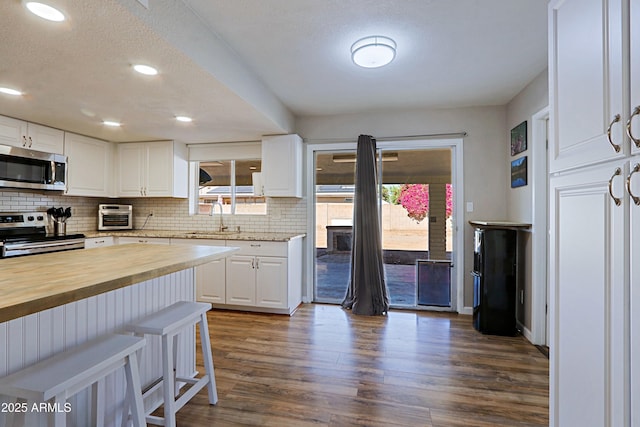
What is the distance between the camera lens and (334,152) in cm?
400

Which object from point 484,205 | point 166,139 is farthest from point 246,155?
point 484,205

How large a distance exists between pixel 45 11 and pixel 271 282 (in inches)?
110

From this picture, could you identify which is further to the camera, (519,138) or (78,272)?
(519,138)

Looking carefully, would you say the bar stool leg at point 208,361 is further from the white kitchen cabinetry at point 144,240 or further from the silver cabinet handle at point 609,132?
the white kitchen cabinetry at point 144,240

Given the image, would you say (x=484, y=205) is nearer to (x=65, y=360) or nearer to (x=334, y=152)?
(x=334, y=152)

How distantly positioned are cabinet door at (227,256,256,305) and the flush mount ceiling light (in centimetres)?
235

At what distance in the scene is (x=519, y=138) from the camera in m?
3.09

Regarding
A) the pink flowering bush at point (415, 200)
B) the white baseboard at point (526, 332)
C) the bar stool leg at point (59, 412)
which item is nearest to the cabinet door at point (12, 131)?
the bar stool leg at point (59, 412)

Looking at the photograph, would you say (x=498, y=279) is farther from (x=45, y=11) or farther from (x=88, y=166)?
(x=88, y=166)

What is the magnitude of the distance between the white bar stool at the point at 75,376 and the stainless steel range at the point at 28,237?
2.48m

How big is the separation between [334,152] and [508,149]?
197cm

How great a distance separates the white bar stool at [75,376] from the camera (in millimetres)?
993

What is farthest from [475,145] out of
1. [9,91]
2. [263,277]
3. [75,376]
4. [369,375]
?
[9,91]

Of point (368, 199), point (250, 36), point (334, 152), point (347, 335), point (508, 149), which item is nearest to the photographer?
point (250, 36)
